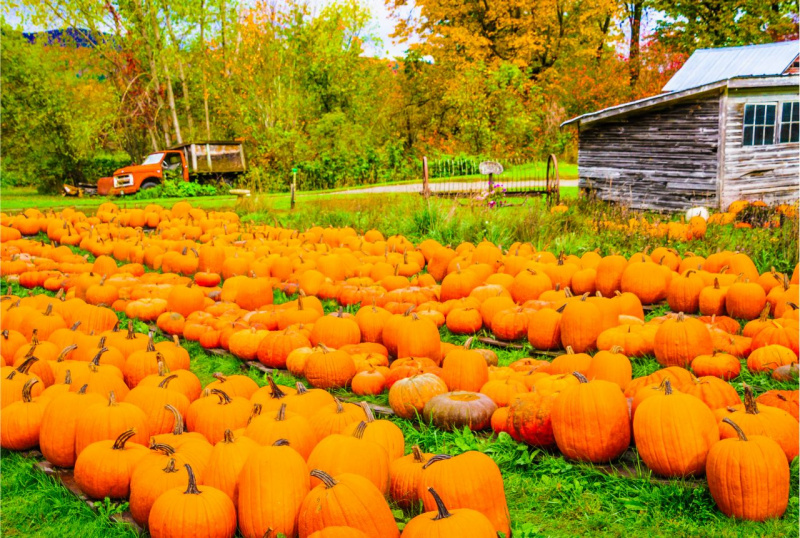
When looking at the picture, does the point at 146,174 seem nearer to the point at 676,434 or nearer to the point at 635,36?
the point at 676,434

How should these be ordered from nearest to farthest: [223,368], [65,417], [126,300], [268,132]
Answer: [65,417] < [223,368] < [126,300] < [268,132]

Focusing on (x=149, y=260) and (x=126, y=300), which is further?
(x=149, y=260)

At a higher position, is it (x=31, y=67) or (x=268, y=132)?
(x=31, y=67)

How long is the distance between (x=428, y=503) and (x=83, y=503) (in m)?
1.73

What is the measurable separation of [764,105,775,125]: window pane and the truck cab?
726 inches

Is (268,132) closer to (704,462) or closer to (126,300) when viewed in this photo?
(126,300)

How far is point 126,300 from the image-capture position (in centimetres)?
698

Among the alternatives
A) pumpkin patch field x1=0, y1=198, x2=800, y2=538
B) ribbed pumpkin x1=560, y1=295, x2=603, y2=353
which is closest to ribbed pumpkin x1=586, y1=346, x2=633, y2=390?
pumpkin patch field x1=0, y1=198, x2=800, y2=538

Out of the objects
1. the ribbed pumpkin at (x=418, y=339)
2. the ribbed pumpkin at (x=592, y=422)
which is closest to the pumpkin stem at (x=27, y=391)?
the ribbed pumpkin at (x=418, y=339)

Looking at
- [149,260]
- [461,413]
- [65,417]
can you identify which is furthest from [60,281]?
[461,413]

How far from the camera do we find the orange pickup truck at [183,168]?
2350cm

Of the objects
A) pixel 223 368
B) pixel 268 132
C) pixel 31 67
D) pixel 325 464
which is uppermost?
pixel 31 67

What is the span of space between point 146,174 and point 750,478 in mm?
23816

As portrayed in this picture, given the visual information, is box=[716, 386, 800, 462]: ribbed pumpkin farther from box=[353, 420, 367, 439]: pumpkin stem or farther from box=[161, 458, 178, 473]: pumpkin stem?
box=[161, 458, 178, 473]: pumpkin stem
